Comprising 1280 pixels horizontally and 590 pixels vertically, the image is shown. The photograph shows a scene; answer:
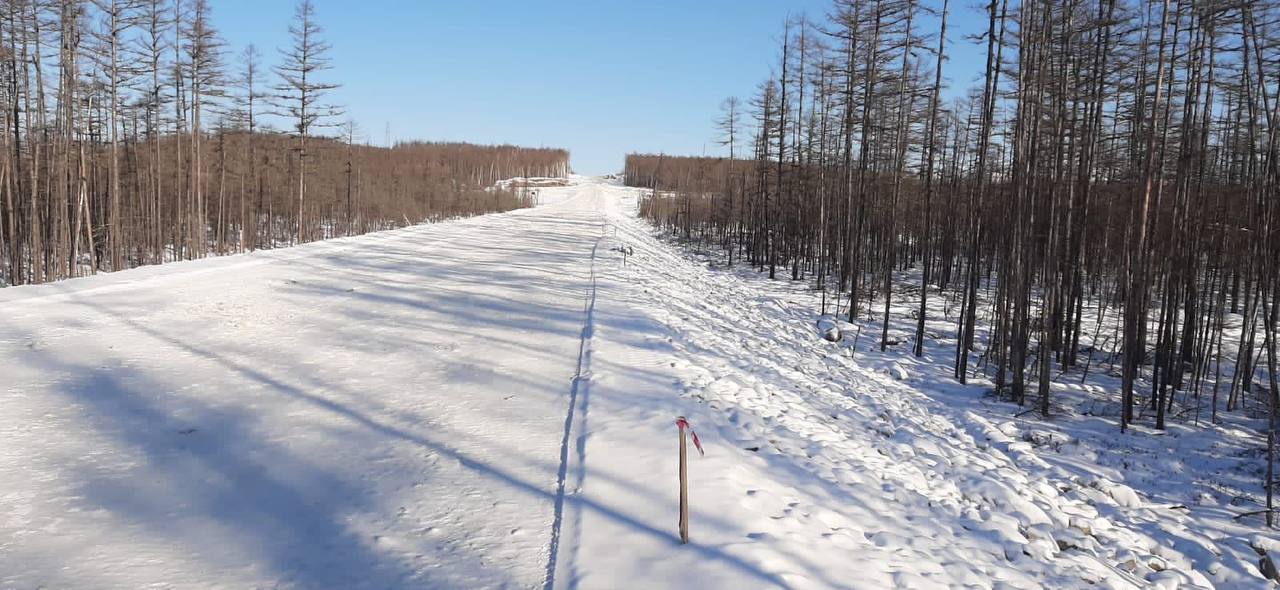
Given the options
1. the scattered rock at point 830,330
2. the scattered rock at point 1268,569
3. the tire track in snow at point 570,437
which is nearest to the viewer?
the tire track in snow at point 570,437

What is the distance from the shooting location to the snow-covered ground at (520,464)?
12.4ft

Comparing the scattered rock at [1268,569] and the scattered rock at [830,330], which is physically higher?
the scattered rock at [830,330]

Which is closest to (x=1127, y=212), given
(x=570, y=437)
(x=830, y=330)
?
(x=830, y=330)

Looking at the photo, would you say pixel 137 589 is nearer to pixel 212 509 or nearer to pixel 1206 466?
pixel 212 509

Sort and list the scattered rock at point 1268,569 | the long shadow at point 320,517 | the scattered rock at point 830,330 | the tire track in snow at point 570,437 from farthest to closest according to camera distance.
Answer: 1. the scattered rock at point 830,330
2. the scattered rock at point 1268,569
3. the tire track in snow at point 570,437
4. the long shadow at point 320,517

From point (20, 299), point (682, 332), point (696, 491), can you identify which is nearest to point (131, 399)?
point (696, 491)

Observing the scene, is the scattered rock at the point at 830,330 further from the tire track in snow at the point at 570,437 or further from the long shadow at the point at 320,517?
the long shadow at the point at 320,517

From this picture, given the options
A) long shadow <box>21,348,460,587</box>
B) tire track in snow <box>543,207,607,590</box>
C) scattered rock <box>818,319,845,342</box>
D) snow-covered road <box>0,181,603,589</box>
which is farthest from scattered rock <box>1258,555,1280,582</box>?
scattered rock <box>818,319,845,342</box>

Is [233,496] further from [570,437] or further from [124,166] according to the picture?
[124,166]

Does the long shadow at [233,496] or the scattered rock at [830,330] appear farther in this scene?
the scattered rock at [830,330]

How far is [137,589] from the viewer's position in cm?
323

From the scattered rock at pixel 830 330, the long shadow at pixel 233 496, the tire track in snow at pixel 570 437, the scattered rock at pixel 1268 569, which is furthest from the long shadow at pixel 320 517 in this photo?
the scattered rock at pixel 830 330

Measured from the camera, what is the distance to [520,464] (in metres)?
5.00

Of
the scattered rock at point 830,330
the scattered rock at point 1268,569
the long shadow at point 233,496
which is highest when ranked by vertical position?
the long shadow at point 233,496
